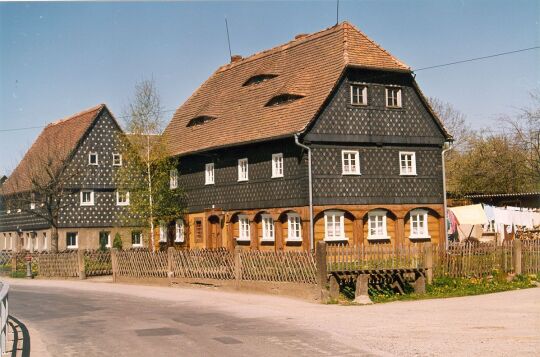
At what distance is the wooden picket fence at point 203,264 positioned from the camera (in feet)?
88.6

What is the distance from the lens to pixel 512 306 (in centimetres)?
2005

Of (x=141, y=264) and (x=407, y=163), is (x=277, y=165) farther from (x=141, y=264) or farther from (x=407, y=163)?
(x=141, y=264)

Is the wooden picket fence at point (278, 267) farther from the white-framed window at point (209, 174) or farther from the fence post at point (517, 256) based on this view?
the white-framed window at point (209, 174)

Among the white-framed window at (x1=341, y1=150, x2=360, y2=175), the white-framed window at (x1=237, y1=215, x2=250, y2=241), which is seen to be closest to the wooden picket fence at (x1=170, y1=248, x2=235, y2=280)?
the white-framed window at (x1=237, y1=215, x2=250, y2=241)

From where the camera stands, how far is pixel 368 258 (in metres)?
23.6

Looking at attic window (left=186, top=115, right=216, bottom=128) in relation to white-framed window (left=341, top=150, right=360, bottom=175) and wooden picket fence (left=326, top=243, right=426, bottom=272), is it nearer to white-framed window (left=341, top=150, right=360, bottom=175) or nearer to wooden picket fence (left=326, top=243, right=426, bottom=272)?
white-framed window (left=341, top=150, right=360, bottom=175)

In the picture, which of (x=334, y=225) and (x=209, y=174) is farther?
(x=209, y=174)

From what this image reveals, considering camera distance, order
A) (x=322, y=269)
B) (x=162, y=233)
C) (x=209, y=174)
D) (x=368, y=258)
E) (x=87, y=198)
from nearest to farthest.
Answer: (x=322, y=269) → (x=368, y=258) → (x=209, y=174) → (x=162, y=233) → (x=87, y=198)

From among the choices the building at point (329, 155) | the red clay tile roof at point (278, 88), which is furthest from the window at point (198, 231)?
the red clay tile roof at point (278, 88)

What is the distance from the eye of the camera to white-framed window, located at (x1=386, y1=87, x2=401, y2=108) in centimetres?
3544

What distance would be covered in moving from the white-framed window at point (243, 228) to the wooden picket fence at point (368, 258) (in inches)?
537

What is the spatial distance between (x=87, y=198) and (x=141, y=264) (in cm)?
2278

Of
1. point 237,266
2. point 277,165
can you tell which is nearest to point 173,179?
point 277,165

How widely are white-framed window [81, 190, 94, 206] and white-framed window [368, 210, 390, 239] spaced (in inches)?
1026
